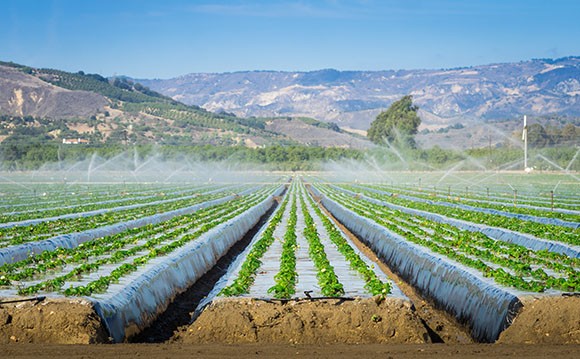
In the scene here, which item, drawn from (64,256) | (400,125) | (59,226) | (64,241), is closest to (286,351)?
(64,256)

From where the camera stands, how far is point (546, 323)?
35.5ft

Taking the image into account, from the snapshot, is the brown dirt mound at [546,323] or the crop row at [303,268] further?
the crop row at [303,268]

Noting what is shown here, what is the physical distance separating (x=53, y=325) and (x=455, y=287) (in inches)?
269

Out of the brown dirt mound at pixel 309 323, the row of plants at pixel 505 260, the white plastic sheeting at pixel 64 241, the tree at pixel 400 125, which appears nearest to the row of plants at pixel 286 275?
the brown dirt mound at pixel 309 323

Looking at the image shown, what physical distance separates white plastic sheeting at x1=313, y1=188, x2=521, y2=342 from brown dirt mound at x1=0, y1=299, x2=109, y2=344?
5.42m

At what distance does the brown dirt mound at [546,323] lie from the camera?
10.7m

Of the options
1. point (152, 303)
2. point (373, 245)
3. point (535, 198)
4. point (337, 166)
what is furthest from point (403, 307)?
point (337, 166)

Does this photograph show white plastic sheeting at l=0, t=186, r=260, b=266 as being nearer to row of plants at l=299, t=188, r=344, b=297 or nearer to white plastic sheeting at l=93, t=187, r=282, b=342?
white plastic sheeting at l=93, t=187, r=282, b=342

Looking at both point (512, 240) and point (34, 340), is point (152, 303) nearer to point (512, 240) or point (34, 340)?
point (34, 340)

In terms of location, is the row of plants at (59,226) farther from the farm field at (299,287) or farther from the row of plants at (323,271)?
the row of plants at (323,271)

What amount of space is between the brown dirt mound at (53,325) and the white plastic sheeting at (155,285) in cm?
26

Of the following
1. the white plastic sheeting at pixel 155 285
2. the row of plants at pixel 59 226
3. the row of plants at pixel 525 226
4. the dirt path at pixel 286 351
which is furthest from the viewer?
the row of plants at pixel 59 226

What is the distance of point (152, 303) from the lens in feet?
44.4

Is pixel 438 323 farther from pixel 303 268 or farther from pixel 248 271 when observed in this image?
pixel 248 271
